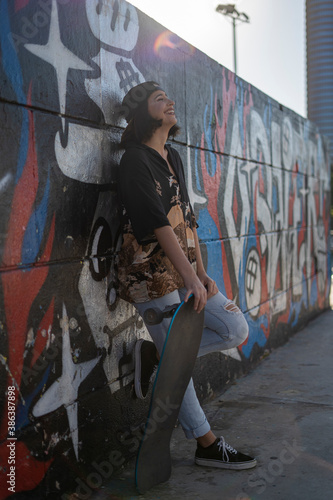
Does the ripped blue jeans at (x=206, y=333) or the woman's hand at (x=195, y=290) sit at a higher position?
the woman's hand at (x=195, y=290)

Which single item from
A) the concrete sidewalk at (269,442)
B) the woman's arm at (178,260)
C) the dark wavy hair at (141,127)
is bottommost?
the concrete sidewalk at (269,442)

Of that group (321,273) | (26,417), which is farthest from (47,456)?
(321,273)

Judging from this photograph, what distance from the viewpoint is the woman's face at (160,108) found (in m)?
3.03

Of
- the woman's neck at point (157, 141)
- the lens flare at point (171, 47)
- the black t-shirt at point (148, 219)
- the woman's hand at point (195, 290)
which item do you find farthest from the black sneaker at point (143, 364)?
the lens flare at point (171, 47)

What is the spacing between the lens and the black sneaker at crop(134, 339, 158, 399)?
3.20 meters

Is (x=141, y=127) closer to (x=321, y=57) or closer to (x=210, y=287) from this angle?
(x=210, y=287)

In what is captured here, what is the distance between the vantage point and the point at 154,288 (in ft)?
9.60

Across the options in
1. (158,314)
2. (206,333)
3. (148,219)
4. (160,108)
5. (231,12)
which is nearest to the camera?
(148,219)

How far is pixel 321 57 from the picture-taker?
164 metres

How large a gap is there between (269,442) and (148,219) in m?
1.60

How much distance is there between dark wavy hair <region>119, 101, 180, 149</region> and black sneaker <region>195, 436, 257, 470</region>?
1.64m

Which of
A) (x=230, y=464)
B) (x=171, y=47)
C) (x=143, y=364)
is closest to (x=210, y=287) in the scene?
(x=143, y=364)

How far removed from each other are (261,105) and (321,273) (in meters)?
3.60

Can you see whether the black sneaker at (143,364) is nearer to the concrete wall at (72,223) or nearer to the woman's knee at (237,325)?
the concrete wall at (72,223)
